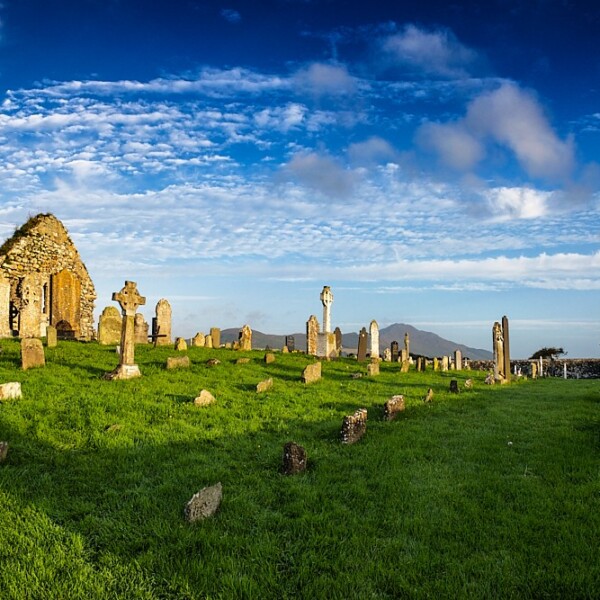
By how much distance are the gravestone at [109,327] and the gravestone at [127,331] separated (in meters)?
8.52

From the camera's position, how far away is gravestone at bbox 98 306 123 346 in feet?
81.8

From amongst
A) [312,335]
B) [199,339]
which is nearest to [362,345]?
[312,335]

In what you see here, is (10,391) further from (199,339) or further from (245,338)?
(245,338)

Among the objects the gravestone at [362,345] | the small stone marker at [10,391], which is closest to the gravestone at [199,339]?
the gravestone at [362,345]

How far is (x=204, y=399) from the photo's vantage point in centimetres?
1282

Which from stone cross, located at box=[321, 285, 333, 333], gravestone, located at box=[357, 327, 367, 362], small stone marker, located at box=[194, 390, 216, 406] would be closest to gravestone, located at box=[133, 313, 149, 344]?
stone cross, located at box=[321, 285, 333, 333]

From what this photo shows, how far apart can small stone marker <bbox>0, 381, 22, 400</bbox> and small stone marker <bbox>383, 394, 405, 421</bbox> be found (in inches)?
351

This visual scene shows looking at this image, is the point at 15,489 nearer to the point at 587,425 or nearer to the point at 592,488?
the point at 592,488

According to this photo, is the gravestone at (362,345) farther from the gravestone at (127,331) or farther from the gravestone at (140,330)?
the gravestone at (127,331)

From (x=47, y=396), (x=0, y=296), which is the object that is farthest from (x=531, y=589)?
(x=0, y=296)

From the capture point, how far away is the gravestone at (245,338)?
2880 centimetres

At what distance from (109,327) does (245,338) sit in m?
7.53

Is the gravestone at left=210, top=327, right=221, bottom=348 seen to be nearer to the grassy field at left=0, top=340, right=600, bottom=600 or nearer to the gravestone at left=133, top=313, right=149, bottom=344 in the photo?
the gravestone at left=133, top=313, right=149, bottom=344

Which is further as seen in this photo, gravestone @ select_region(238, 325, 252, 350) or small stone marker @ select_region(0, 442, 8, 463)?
gravestone @ select_region(238, 325, 252, 350)
